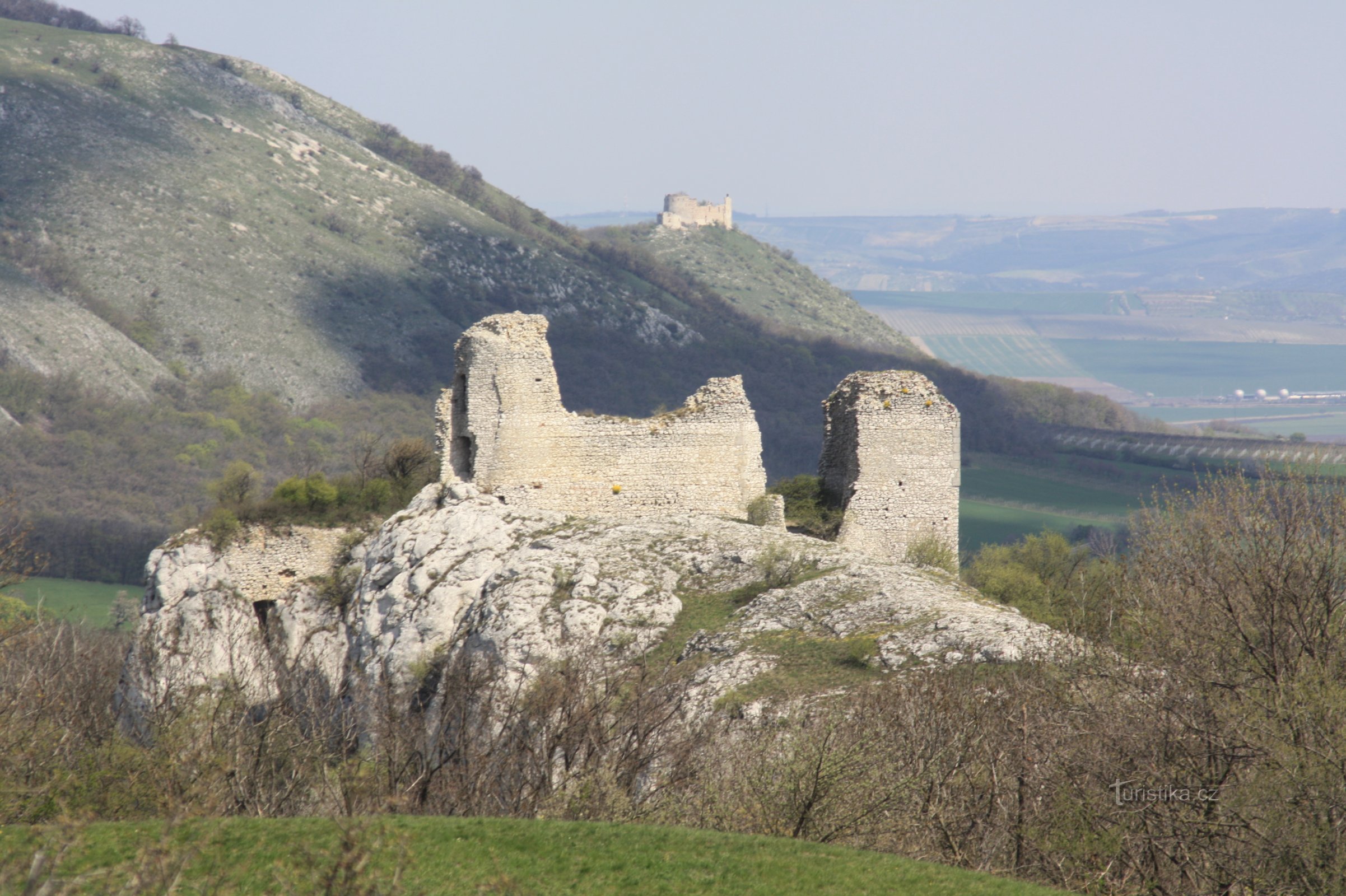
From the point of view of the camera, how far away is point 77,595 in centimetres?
5472

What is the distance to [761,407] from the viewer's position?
92.9m

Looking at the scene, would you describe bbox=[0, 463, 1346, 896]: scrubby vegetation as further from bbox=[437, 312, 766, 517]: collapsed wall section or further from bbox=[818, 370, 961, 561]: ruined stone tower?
bbox=[818, 370, 961, 561]: ruined stone tower

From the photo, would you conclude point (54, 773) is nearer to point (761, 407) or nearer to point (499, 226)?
point (761, 407)

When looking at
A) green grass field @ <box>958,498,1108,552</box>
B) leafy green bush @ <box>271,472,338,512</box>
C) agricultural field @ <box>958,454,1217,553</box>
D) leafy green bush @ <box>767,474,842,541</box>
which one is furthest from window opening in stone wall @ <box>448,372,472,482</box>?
green grass field @ <box>958,498,1108,552</box>

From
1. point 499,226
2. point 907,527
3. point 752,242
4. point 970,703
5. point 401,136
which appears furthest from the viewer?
point 752,242

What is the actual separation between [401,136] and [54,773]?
360 feet

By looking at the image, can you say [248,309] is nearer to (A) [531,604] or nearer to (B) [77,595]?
(B) [77,595]

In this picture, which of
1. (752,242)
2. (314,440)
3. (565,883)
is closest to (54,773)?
(565,883)

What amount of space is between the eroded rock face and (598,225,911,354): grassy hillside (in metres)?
92.0

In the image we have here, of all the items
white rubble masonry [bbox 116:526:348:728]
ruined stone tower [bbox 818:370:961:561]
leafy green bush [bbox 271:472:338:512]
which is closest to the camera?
white rubble masonry [bbox 116:526:348:728]

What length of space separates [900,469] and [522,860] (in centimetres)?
1667

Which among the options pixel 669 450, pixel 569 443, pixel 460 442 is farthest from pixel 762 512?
pixel 460 442

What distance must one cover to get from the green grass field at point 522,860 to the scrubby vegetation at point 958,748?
0.80 m

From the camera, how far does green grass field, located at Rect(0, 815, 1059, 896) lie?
1198cm
